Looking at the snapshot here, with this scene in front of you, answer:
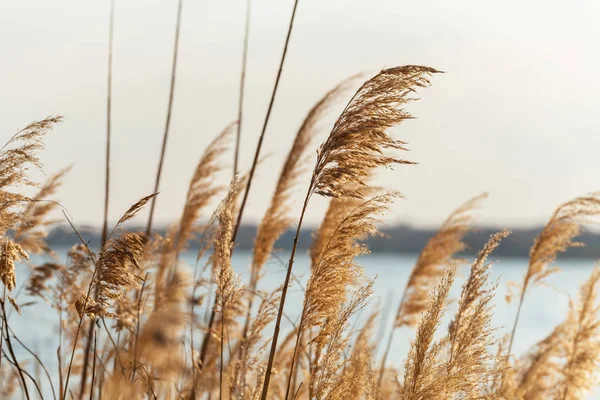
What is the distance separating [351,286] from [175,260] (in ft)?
6.32

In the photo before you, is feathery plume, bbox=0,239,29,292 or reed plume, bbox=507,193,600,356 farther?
reed plume, bbox=507,193,600,356

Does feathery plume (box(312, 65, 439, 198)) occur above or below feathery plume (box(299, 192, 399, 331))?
above

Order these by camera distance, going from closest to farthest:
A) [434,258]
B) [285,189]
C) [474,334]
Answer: [474,334] < [285,189] < [434,258]

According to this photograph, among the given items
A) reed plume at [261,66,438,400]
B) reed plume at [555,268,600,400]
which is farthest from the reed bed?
reed plume at [555,268,600,400]

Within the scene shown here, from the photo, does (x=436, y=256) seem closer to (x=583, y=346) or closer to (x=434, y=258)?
(x=434, y=258)

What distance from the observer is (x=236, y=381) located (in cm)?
346

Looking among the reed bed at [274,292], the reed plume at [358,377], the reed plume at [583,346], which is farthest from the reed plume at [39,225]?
the reed plume at [583,346]

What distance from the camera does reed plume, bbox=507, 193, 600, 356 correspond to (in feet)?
17.1

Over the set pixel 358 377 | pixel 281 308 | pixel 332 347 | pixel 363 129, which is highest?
pixel 363 129

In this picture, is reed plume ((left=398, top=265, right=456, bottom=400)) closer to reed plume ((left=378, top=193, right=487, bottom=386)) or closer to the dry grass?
the dry grass

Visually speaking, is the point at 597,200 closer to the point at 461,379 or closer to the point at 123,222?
the point at 461,379

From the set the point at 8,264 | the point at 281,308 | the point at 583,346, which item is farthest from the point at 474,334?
the point at 583,346

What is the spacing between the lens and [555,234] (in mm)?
5266

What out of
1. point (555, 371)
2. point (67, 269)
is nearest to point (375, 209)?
point (67, 269)
